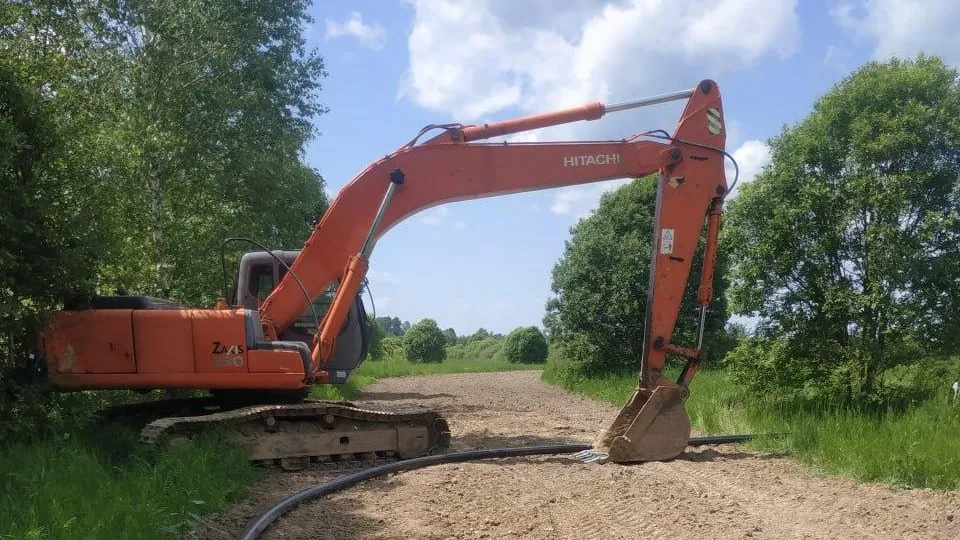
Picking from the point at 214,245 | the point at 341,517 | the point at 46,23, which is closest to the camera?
the point at 341,517

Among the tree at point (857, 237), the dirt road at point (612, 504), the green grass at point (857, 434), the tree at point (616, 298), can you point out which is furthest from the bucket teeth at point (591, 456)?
the tree at point (616, 298)

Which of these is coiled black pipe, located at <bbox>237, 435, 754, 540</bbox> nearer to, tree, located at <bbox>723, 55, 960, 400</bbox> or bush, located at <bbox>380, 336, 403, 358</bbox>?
tree, located at <bbox>723, 55, 960, 400</bbox>

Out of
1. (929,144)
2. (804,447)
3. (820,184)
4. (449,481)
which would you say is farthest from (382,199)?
(929,144)

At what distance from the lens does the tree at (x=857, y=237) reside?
32.4 feet

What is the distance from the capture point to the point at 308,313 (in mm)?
9961

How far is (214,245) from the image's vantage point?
49.4ft

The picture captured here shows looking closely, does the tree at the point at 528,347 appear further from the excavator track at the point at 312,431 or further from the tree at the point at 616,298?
the excavator track at the point at 312,431

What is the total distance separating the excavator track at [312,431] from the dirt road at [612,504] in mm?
390

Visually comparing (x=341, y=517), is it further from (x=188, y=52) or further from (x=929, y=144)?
A: (x=188, y=52)

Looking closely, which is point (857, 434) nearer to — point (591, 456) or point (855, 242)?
point (591, 456)

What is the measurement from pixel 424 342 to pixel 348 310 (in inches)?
1438

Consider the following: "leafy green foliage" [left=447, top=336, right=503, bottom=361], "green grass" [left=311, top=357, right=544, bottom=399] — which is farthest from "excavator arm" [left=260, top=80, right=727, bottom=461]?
"leafy green foliage" [left=447, top=336, right=503, bottom=361]

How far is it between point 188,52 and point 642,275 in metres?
12.7

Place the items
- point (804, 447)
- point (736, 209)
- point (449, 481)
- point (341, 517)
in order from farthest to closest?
1. point (736, 209)
2. point (804, 447)
3. point (449, 481)
4. point (341, 517)
